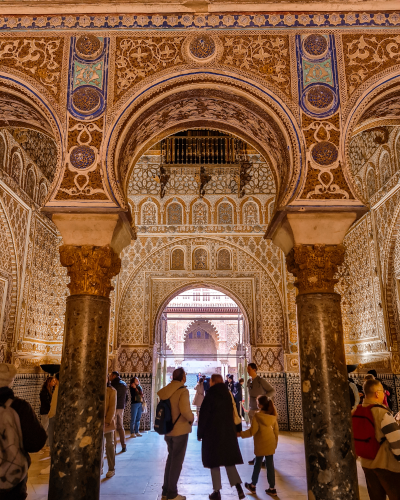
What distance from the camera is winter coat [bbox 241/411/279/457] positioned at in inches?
175

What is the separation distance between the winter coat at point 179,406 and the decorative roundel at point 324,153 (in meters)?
2.74

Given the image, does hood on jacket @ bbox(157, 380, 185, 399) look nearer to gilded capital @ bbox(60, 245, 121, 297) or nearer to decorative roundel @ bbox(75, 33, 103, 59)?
gilded capital @ bbox(60, 245, 121, 297)

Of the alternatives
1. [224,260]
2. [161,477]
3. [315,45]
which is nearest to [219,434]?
[161,477]

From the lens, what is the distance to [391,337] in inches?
296

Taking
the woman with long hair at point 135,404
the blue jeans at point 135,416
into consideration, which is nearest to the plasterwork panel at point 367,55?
the woman with long hair at point 135,404

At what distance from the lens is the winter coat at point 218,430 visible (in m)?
4.05

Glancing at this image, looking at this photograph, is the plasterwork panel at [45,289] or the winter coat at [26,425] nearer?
the winter coat at [26,425]

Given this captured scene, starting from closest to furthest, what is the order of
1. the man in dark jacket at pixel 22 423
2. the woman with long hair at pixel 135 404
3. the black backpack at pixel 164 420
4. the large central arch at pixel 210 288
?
1. the man in dark jacket at pixel 22 423
2. the black backpack at pixel 164 420
3. the woman with long hair at pixel 135 404
4. the large central arch at pixel 210 288

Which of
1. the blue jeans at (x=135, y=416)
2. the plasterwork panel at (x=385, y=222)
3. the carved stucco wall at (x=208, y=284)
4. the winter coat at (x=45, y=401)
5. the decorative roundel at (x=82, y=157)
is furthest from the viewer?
the carved stucco wall at (x=208, y=284)

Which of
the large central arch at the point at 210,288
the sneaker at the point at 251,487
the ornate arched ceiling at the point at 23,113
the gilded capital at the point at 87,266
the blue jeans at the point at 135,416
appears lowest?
the sneaker at the point at 251,487

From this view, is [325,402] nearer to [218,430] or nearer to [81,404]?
[218,430]

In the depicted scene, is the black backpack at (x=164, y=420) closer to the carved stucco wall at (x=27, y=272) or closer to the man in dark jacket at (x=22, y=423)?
the man in dark jacket at (x=22, y=423)

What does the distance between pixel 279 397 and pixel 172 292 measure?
358cm

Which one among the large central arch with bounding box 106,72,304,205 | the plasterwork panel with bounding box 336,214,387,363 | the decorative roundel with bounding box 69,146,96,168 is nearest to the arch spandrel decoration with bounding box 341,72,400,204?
the large central arch with bounding box 106,72,304,205
